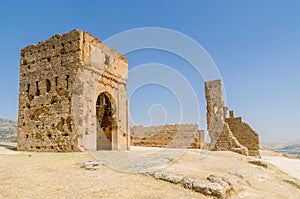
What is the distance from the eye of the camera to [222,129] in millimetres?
19547

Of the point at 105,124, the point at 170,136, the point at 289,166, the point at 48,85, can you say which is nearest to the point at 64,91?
the point at 48,85

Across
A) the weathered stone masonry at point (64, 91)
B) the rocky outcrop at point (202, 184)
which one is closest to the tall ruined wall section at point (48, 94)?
the weathered stone masonry at point (64, 91)

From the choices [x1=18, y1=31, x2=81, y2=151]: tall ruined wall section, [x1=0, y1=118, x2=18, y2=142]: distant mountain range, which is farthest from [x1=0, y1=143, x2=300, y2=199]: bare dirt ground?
[x1=0, y1=118, x2=18, y2=142]: distant mountain range

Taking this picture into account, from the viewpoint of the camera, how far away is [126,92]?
56.1 ft

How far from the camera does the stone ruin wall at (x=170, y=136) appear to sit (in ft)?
79.0

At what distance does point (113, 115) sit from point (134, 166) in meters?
7.59

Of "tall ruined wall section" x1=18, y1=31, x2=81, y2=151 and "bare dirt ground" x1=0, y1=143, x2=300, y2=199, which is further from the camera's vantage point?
"tall ruined wall section" x1=18, y1=31, x2=81, y2=151

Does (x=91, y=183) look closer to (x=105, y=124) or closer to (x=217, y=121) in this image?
(x=105, y=124)

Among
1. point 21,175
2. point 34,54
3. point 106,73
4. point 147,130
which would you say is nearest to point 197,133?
point 147,130

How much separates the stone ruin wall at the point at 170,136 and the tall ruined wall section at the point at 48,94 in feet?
45.1

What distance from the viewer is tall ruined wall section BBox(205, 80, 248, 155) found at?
19.0 m

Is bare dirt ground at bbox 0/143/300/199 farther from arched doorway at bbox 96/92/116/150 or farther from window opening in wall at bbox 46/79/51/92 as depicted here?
arched doorway at bbox 96/92/116/150

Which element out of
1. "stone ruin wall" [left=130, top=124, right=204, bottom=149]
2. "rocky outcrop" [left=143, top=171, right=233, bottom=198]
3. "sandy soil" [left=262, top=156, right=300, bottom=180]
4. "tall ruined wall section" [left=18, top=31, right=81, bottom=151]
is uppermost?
"tall ruined wall section" [left=18, top=31, right=81, bottom=151]

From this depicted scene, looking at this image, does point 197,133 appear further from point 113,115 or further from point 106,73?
point 106,73
